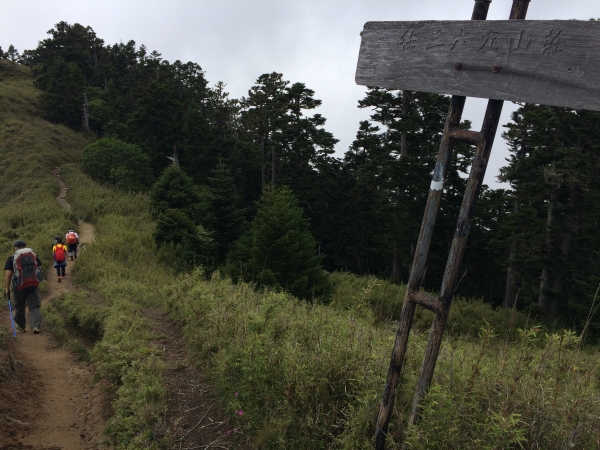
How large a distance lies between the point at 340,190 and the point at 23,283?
96.9 ft

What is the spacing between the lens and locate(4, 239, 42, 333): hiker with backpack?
798 cm

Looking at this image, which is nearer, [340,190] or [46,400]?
[46,400]

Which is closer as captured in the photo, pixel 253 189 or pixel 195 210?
pixel 195 210

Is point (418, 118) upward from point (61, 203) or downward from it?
upward

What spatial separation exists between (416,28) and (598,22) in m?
1.01

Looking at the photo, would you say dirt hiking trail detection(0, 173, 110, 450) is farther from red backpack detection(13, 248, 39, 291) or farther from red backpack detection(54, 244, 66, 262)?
red backpack detection(54, 244, 66, 262)

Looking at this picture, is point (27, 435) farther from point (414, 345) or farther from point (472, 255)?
point (472, 255)

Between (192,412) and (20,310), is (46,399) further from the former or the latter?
(20,310)

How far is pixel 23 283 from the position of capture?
796 cm

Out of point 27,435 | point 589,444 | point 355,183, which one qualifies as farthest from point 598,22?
point 355,183

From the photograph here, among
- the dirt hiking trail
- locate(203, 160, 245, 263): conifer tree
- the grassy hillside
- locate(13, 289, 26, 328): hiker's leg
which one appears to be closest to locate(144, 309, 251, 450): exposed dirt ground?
the grassy hillside

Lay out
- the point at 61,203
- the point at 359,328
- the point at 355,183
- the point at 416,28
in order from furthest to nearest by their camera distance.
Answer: the point at 355,183 < the point at 61,203 < the point at 359,328 < the point at 416,28

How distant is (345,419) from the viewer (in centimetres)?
346

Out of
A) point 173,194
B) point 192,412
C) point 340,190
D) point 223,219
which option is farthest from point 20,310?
point 340,190
